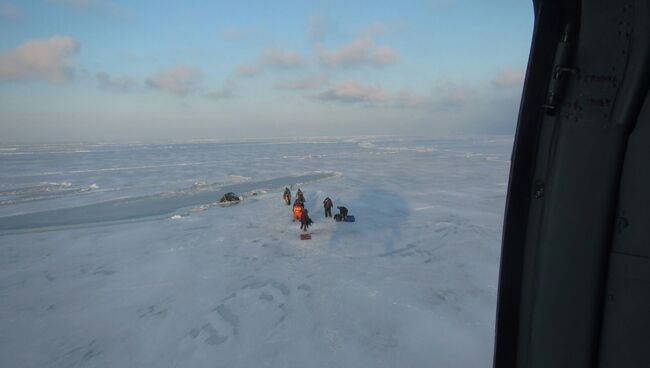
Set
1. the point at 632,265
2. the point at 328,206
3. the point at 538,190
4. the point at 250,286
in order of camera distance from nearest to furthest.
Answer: the point at 632,265, the point at 538,190, the point at 250,286, the point at 328,206

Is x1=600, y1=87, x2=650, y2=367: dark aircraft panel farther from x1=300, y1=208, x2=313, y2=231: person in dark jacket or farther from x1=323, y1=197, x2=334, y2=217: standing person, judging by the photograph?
x1=323, y1=197, x2=334, y2=217: standing person

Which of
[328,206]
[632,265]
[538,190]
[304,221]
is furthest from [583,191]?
[328,206]

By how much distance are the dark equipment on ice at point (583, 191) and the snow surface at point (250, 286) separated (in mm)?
2995

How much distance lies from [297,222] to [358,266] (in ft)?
14.1

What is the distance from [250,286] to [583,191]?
603 centimetres

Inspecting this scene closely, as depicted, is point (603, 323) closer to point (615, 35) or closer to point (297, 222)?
point (615, 35)

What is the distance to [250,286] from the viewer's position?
6.84 metres

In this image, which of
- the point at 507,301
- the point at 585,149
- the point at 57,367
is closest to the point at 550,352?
the point at 507,301

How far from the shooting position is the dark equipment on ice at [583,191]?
5.42ft

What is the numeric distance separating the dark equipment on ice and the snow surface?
2995 mm

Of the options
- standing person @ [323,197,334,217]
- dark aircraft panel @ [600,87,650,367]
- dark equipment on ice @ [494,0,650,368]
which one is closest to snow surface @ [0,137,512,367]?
standing person @ [323,197,334,217]

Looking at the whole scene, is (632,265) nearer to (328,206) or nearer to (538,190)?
(538,190)

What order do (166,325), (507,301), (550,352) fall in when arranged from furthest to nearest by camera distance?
(166,325) → (507,301) → (550,352)

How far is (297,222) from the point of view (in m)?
11.6
